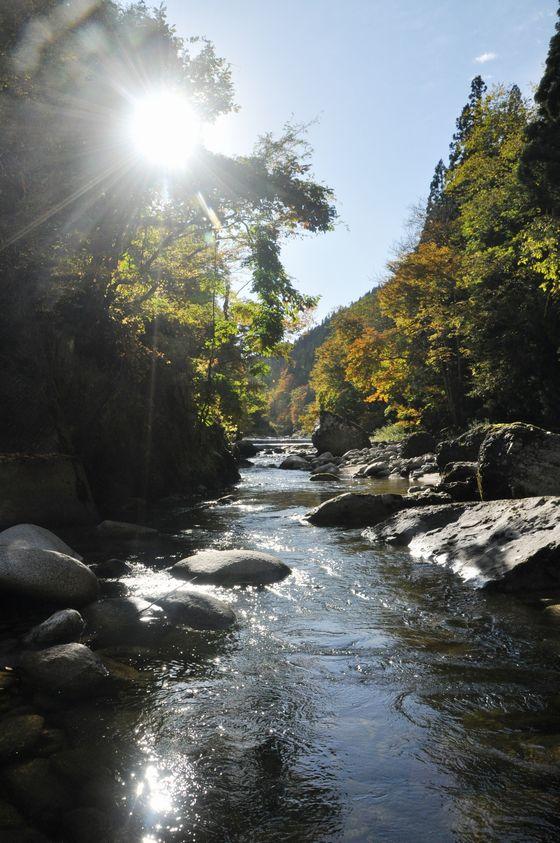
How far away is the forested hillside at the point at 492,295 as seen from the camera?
15484mm

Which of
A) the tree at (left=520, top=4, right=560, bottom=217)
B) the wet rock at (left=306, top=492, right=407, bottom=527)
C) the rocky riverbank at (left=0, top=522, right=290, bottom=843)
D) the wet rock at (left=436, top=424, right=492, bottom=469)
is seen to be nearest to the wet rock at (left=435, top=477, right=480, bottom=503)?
the wet rock at (left=306, top=492, right=407, bottom=527)

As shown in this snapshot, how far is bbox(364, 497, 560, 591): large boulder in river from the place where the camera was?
243 inches

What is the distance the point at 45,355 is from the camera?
10.8 m

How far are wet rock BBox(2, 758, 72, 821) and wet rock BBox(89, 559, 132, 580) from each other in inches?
169

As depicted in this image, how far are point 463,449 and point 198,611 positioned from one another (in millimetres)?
11892

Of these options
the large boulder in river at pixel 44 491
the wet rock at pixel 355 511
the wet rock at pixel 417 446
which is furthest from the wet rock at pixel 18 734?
the wet rock at pixel 417 446

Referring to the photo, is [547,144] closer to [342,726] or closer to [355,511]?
[355,511]

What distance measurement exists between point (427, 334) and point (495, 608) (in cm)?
2419

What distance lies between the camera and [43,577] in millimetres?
5523

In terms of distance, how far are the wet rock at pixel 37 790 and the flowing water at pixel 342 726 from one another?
210 millimetres

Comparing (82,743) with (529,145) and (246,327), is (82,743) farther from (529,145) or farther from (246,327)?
(246,327)

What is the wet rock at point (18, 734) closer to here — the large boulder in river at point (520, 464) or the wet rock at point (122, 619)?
the wet rock at point (122, 619)

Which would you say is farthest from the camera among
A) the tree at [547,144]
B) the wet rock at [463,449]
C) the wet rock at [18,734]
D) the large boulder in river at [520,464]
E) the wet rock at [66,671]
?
the wet rock at [463,449]

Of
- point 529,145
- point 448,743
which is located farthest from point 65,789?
point 529,145
